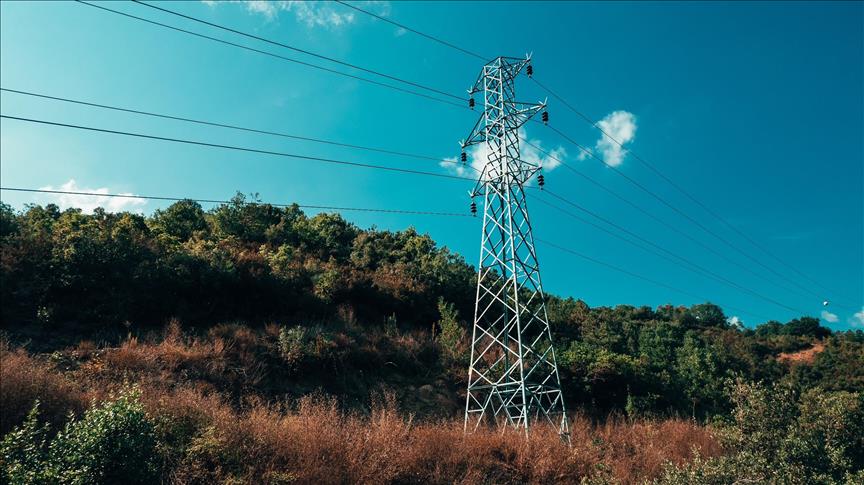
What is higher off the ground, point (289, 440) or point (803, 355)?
point (803, 355)

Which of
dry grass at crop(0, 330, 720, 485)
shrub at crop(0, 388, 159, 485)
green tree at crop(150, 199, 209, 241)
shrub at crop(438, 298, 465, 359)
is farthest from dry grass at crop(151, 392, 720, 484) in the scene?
green tree at crop(150, 199, 209, 241)

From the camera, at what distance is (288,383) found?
16.4 m

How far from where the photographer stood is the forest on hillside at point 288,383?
889 centimetres

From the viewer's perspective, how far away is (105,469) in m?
7.69

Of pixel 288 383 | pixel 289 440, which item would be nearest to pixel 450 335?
pixel 288 383

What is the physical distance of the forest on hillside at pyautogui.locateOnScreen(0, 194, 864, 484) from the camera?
29.2 ft

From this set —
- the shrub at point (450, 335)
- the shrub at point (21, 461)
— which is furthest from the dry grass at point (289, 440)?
the shrub at point (450, 335)

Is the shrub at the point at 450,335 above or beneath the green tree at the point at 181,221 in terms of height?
beneath

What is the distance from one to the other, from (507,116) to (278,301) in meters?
12.4

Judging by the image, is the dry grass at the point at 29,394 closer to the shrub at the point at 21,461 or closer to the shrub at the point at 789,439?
the shrub at the point at 21,461

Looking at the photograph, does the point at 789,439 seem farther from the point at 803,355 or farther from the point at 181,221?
the point at 803,355

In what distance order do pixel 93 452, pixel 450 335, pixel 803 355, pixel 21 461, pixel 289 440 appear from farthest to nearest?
1. pixel 803 355
2. pixel 450 335
3. pixel 289 440
4. pixel 93 452
5. pixel 21 461

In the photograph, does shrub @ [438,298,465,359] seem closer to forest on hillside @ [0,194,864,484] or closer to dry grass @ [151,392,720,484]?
forest on hillside @ [0,194,864,484]

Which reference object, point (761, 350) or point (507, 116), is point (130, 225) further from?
point (761, 350)
